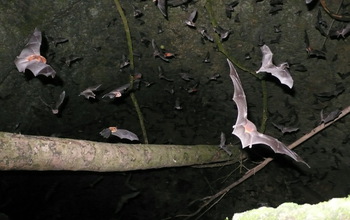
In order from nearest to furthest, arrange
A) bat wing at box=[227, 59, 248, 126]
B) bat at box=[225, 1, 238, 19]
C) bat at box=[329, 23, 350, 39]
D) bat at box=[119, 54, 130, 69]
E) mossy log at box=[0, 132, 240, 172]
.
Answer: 1. mossy log at box=[0, 132, 240, 172]
2. bat wing at box=[227, 59, 248, 126]
3. bat at box=[329, 23, 350, 39]
4. bat at box=[225, 1, 238, 19]
5. bat at box=[119, 54, 130, 69]

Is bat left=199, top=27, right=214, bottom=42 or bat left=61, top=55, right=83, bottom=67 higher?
bat left=199, top=27, right=214, bottom=42

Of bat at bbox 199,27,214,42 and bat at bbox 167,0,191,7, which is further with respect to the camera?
bat at bbox 199,27,214,42

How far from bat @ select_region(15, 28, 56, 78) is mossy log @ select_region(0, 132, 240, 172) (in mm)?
458

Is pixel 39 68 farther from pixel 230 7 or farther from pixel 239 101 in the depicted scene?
pixel 230 7

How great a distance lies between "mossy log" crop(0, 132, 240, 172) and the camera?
167 centimetres

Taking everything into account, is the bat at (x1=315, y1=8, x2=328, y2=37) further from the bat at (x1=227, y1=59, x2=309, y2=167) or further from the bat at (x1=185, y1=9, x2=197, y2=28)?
the bat at (x1=227, y1=59, x2=309, y2=167)

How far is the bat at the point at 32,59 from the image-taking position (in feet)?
6.79

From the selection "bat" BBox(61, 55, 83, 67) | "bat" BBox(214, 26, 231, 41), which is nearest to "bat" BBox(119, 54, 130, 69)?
"bat" BBox(61, 55, 83, 67)

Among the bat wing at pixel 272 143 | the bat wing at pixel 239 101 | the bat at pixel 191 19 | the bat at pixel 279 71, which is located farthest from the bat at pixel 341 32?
the bat wing at pixel 272 143

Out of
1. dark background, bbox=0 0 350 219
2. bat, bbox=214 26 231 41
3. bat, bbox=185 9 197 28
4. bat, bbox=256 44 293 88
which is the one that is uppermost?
bat, bbox=185 9 197 28

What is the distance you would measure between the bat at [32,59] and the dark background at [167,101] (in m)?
0.66

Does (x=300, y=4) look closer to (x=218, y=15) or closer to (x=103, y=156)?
(x=218, y=15)

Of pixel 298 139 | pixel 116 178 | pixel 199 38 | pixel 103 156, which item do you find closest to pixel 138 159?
pixel 103 156

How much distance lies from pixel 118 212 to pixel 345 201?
4.07 meters
